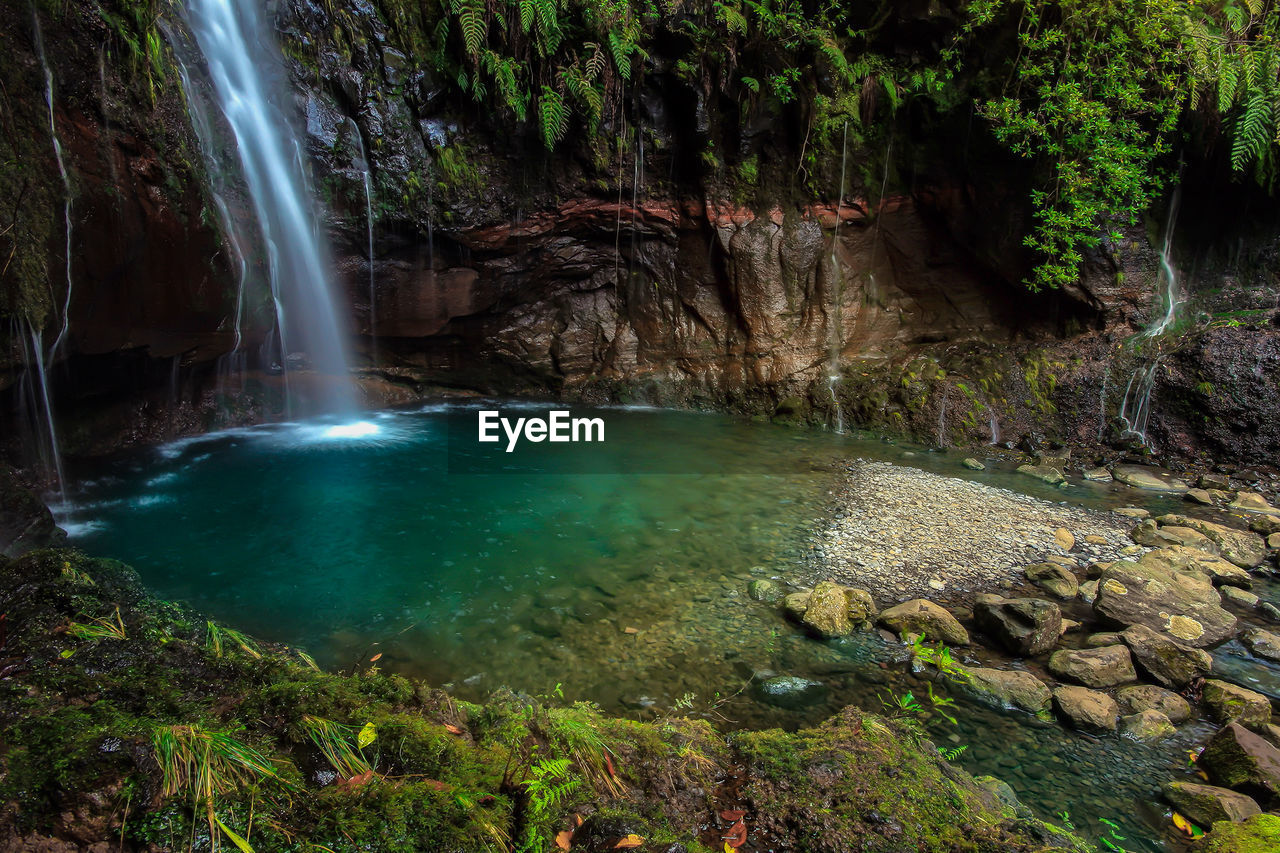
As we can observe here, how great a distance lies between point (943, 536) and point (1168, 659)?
2521 mm

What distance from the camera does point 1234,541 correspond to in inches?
270

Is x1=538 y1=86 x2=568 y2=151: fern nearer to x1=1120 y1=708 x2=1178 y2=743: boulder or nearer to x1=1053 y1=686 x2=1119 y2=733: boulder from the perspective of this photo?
x1=1053 y1=686 x2=1119 y2=733: boulder

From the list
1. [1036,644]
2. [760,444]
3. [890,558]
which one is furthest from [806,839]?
[760,444]

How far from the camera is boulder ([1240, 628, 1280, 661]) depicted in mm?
4812

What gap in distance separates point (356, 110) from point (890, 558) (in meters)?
11.1

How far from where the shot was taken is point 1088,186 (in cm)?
1065

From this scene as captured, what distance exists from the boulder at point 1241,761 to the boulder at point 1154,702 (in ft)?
1.64

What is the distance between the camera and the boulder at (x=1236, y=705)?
152 inches

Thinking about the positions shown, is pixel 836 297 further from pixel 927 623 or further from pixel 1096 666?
pixel 1096 666

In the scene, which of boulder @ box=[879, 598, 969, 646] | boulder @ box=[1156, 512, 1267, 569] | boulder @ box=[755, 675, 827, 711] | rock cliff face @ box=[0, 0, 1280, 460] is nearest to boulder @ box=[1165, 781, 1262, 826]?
boulder @ box=[879, 598, 969, 646]

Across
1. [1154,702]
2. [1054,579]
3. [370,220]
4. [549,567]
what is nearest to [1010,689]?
[1154,702]

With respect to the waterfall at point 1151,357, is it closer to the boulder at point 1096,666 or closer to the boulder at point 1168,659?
the boulder at point 1168,659

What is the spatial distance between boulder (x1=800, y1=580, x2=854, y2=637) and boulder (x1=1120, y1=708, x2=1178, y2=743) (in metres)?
1.79

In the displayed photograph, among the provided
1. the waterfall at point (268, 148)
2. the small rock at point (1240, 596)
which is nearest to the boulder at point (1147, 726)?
the small rock at point (1240, 596)
